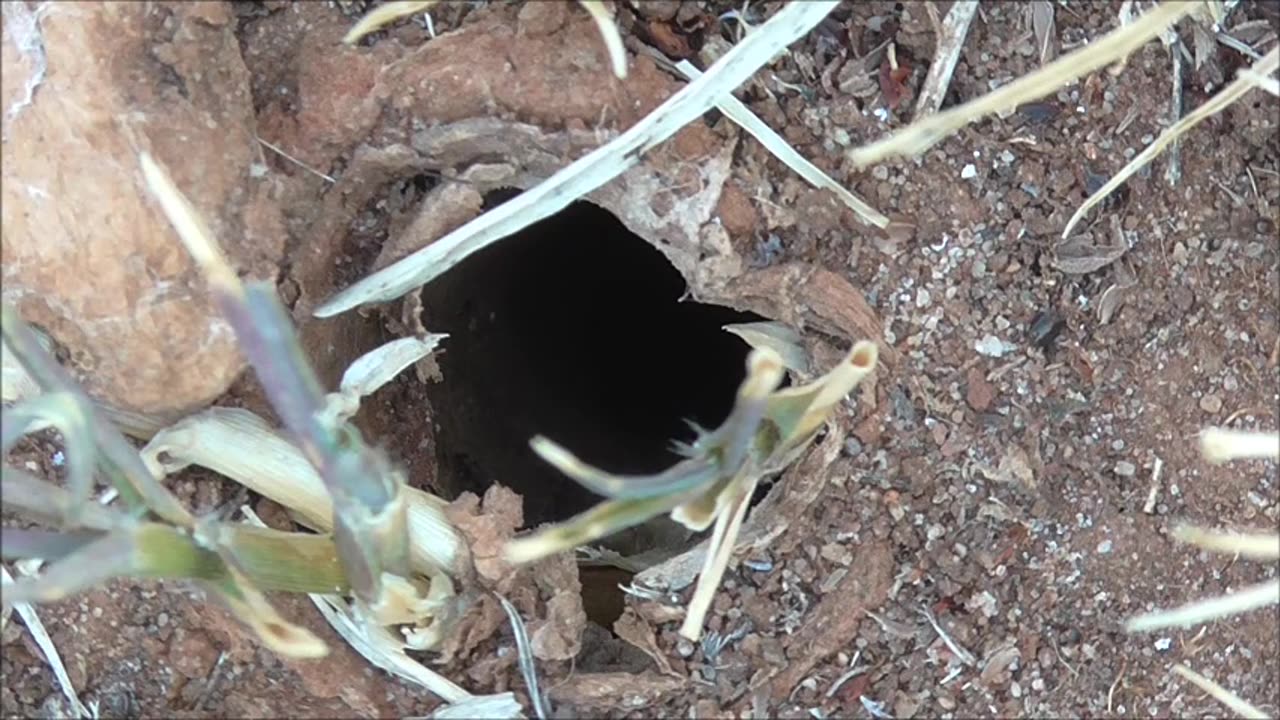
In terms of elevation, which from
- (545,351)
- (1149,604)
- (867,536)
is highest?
(867,536)

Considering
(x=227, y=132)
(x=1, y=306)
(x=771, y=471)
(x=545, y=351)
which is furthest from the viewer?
(x=545, y=351)

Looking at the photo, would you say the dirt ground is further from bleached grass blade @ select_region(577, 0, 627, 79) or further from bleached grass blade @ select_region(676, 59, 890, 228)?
bleached grass blade @ select_region(577, 0, 627, 79)

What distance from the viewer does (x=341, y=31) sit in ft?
4.26

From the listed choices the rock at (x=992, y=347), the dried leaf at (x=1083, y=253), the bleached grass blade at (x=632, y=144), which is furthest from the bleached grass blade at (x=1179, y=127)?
the bleached grass blade at (x=632, y=144)

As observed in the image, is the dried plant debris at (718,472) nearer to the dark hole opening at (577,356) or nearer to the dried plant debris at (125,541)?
the dried plant debris at (125,541)

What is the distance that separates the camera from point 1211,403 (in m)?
1.38

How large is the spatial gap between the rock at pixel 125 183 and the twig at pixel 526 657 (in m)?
0.38

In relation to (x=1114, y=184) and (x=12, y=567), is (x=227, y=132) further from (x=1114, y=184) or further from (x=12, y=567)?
(x=1114, y=184)

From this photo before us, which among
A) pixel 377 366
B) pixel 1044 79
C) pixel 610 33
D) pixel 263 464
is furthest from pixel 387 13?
pixel 1044 79

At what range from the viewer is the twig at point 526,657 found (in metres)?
1.35

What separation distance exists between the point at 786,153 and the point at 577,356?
1.65 metres

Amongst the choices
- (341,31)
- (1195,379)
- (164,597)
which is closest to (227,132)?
(341,31)

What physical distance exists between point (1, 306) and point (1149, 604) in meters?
1.18

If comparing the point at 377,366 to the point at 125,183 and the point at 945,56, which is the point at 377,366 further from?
the point at 945,56
